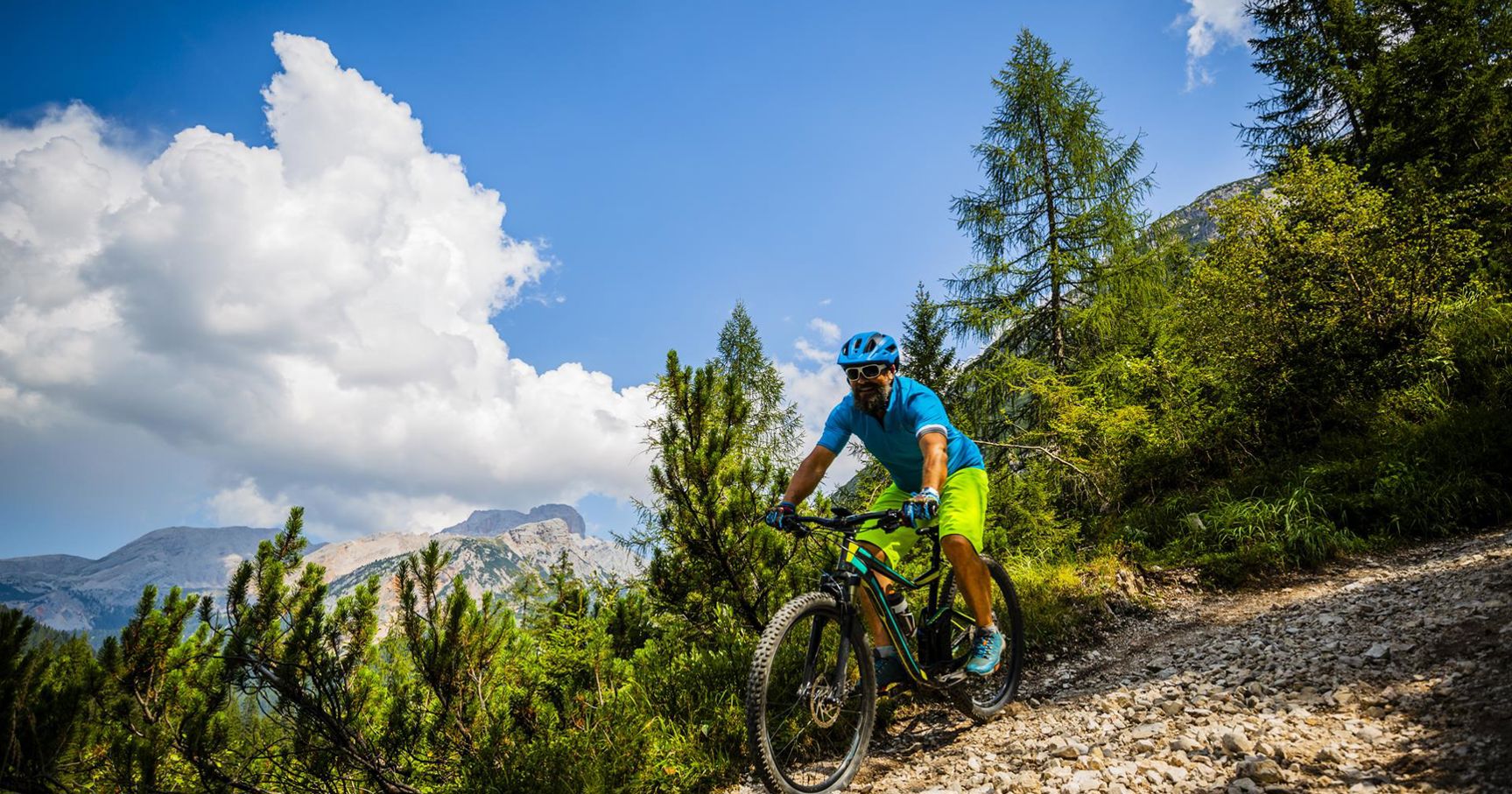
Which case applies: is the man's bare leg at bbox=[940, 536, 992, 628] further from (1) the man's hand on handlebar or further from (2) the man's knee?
(1) the man's hand on handlebar

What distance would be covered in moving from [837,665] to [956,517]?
1197mm

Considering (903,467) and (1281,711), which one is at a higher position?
(903,467)

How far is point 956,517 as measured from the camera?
4.11m

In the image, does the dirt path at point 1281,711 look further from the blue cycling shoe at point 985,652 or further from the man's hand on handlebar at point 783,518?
the man's hand on handlebar at point 783,518

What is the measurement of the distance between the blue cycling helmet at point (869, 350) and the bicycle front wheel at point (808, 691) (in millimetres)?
1486

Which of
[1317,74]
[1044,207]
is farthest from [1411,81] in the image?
[1044,207]

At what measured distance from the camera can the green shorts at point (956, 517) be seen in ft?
13.5

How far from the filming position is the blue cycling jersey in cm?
419

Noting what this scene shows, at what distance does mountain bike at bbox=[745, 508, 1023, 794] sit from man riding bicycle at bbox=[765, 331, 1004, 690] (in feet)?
0.36

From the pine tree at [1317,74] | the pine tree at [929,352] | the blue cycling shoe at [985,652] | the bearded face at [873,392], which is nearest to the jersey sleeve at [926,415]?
the bearded face at [873,392]

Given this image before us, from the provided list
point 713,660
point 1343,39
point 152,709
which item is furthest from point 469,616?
point 1343,39

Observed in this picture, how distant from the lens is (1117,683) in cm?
487

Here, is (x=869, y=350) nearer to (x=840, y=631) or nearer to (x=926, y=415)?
(x=926, y=415)

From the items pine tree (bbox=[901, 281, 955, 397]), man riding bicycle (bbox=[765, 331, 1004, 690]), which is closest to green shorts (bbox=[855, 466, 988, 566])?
man riding bicycle (bbox=[765, 331, 1004, 690])
